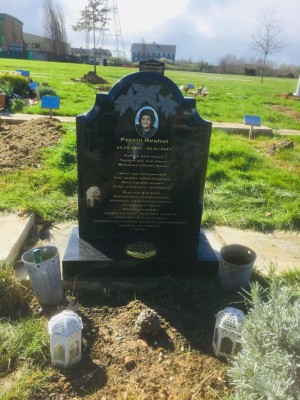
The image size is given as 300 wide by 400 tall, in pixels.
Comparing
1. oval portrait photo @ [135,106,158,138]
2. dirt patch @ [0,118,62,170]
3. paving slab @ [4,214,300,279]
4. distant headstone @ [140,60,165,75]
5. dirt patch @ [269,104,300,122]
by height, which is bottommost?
paving slab @ [4,214,300,279]

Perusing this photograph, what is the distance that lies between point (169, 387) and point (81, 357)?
0.58m

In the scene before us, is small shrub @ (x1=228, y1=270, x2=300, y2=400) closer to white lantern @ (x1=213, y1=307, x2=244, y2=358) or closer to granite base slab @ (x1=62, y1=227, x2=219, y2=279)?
white lantern @ (x1=213, y1=307, x2=244, y2=358)

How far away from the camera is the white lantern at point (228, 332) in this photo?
7.10ft

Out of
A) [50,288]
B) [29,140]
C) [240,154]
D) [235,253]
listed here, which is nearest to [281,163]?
[240,154]

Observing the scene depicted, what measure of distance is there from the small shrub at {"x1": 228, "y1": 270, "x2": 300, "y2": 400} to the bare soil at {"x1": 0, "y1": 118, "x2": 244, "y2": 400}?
285mm

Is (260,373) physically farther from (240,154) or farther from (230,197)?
(240,154)

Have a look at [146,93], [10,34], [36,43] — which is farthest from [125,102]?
[36,43]

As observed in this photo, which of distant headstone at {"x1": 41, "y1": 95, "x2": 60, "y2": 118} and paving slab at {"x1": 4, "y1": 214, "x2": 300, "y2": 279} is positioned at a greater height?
distant headstone at {"x1": 41, "y1": 95, "x2": 60, "y2": 118}

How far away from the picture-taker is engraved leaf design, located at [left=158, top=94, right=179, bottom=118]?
116 inches

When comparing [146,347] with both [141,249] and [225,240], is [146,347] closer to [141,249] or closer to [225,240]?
[141,249]

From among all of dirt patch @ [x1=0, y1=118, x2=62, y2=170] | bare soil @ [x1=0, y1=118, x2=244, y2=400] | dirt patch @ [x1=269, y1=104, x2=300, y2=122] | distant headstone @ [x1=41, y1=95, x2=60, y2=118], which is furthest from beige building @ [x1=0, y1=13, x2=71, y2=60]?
bare soil @ [x1=0, y1=118, x2=244, y2=400]

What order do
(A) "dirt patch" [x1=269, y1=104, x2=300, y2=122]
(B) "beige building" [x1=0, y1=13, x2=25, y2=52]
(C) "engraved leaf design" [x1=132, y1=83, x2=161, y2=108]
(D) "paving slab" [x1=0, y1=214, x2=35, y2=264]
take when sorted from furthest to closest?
(B) "beige building" [x1=0, y1=13, x2=25, y2=52], (A) "dirt patch" [x1=269, y1=104, x2=300, y2=122], (D) "paving slab" [x1=0, y1=214, x2=35, y2=264], (C) "engraved leaf design" [x1=132, y1=83, x2=161, y2=108]

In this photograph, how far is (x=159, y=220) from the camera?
3340 mm

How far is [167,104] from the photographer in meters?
2.97
